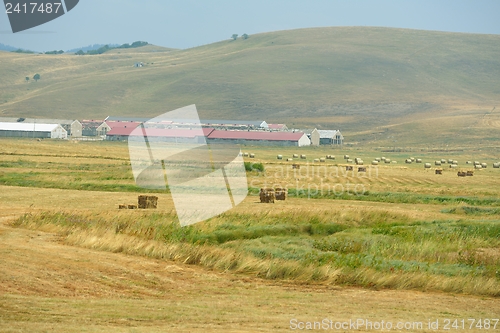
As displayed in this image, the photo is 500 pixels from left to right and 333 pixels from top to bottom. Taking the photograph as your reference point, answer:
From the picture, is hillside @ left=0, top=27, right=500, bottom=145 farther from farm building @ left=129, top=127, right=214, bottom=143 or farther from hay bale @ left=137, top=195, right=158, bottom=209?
hay bale @ left=137, top=195, right=158, bottom=209

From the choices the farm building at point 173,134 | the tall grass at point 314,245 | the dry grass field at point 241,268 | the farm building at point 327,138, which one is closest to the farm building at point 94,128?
the farm building at point 173,134

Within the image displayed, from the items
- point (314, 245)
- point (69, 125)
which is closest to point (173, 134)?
point (69, 125)

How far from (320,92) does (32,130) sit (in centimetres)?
7284

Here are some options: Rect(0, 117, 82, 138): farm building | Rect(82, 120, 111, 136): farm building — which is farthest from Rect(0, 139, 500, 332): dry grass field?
Rect(0, 117, 82, 138): farm building

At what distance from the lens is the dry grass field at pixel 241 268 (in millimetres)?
12578

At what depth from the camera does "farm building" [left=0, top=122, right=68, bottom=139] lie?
107875 millimetres

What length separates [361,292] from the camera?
15.5 m

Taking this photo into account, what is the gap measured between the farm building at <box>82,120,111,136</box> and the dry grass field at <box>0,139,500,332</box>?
87635mm

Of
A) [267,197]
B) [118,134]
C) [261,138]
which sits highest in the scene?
[267,197]

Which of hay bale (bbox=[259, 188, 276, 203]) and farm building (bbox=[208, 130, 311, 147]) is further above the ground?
hay bale (bbox=[259, 188, 276, 203])

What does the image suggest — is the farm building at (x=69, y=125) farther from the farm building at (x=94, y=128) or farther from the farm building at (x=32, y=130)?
the farm building at (x=32, y=130)

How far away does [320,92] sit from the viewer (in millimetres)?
163750

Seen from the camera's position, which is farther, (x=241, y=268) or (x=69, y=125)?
A: (x=69, y=125)

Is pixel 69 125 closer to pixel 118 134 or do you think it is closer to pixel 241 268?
pixel 118 134
